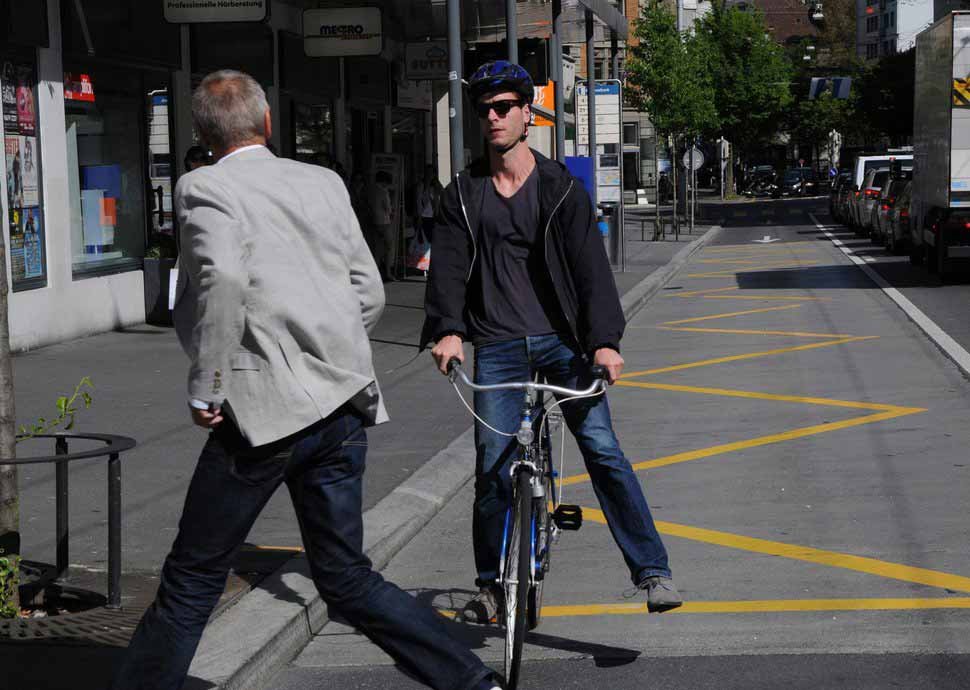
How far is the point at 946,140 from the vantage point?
2103cm

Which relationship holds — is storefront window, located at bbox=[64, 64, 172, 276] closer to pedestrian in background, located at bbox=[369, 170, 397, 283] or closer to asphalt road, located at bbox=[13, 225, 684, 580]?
asphalt road, located at bbox=[13, 225, 684, 580]

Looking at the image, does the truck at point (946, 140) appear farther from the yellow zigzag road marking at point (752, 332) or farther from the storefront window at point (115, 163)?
the storefront window at point (115, 163)

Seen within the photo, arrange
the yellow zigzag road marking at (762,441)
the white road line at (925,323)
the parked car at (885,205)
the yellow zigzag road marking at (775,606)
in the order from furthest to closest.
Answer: the parked car at (885,205) → the white road line at (925,323) → the yellow zigzag road marking at (762,441) → the yellow zigzag road marking at (775,606)

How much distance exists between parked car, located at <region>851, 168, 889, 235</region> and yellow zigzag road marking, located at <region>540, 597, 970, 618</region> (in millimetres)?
32661

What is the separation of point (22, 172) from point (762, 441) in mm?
7664

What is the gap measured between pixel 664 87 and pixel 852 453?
130 ft

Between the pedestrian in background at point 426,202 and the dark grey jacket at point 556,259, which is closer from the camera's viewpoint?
the dark grey jacket at point 556,259

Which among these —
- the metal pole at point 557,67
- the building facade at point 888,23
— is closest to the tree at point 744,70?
the building facade at point 888,23

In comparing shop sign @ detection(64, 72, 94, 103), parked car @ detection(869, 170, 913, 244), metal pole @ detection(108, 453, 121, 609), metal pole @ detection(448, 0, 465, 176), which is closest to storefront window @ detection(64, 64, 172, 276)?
shop sign @ detection(64, 72, 94, 103)

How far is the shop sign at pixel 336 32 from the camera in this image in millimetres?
19672

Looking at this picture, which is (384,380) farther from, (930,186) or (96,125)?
(930,186)

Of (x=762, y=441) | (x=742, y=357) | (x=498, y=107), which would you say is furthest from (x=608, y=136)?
(x=498, y=107)

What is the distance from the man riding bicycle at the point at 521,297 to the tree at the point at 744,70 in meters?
74.9

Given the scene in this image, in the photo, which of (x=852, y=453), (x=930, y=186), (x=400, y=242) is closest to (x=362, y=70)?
(x=400, y=242)
